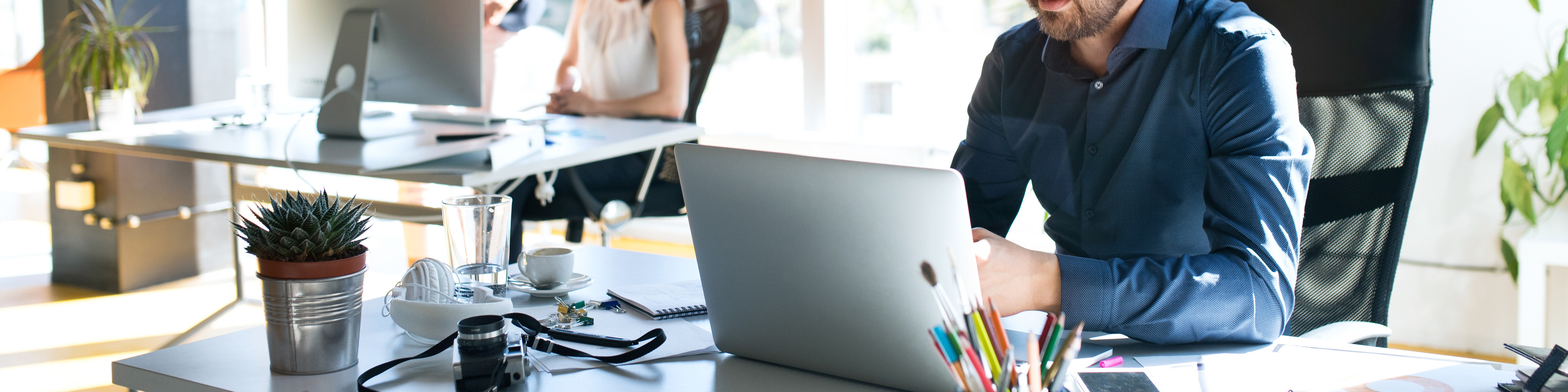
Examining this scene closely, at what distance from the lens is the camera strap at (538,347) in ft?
2.80

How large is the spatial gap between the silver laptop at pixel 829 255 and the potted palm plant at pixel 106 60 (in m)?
2.19

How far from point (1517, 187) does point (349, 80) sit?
260 centimetres

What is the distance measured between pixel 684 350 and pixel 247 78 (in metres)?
2.25

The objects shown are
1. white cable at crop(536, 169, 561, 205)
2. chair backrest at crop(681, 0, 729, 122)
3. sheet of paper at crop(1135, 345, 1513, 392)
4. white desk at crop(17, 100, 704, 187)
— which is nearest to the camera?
sheet of paper at crop(1135, 345, 1513, 392)

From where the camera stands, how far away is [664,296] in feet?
3.72

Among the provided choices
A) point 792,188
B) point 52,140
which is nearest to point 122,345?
point 52,140

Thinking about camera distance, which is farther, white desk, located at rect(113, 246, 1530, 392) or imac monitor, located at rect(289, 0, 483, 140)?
imac monitor, located at rect(289, 0, 483, 140)

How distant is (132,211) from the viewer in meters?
3.23

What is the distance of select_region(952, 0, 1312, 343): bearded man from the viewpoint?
950mm

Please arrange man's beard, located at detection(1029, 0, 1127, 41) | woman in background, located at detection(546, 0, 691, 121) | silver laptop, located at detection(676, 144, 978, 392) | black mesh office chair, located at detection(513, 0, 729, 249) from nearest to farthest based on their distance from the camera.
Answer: silver laptop, located at detection(676, 144, 978, 392) → man's beard, located at detection(1029, 0, 1127, 41) → black mesh office chair, located at detection(513, 0, 729, 249) → woman in background, located at detection(546, 0, 691, 121)

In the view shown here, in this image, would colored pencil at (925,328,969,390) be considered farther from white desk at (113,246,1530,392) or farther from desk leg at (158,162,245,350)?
desk leg at (158,162,245,350)

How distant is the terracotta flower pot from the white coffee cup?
0.99 ft

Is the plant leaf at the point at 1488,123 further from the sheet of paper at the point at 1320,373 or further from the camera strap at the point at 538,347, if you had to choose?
the camera strap at the point at 538,347

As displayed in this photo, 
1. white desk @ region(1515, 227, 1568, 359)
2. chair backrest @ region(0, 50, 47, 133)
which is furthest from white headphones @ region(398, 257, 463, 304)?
chair backrest @ region(0, 50, 47, 133)
